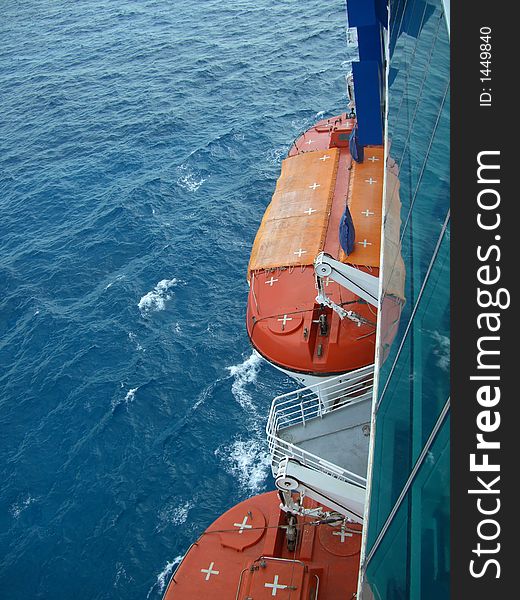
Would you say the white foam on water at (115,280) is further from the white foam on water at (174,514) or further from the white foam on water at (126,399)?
the white foam on water at (174,514)

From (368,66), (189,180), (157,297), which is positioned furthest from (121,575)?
(189,180)

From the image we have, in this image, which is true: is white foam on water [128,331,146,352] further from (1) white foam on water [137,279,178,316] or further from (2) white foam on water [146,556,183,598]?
(2) white foam on water [146,556,183,598]

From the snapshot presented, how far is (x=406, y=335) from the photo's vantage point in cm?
1196

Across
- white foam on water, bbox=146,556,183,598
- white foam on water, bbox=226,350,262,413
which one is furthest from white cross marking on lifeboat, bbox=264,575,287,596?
white foam on water, bbox=226,350,262,413

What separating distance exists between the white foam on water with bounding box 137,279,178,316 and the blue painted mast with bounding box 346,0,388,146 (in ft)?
60.1

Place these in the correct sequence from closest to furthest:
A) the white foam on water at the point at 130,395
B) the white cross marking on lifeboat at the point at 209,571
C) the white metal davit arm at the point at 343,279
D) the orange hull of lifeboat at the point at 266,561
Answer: the orange hull of lifeboat at the point at 266,561 < the white cross marking on lifeboat at the point at 209,571 < the white metal davit arm at the point at 343,279 < the white foam on water at the point at 130,395

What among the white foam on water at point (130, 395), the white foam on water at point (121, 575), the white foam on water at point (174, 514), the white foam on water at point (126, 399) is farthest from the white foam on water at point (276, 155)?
the white foam on water at point (121, 575)

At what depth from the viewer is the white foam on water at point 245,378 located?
128 feet

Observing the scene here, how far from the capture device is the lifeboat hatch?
23.4 meters

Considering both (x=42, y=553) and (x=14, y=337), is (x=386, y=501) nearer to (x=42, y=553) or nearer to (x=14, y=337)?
(x=42, y=553)

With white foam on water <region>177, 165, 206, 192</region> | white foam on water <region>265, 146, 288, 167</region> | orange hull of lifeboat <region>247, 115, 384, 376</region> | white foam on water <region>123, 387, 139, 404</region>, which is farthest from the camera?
white foam on water <region>265, 146, 288, 167</region>

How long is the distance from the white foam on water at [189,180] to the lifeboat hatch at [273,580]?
120 feet

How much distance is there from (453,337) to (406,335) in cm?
459

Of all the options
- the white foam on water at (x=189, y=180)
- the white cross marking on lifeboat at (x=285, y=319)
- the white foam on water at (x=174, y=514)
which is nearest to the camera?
the white cross marking on lifeboat at (x=285, y=319)
